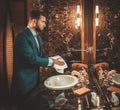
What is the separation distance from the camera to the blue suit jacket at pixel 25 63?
2.79 meters

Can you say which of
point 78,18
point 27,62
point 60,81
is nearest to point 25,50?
point 27,62

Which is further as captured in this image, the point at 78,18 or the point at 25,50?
the point at 78,18

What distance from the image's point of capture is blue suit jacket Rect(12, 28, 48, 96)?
279cm

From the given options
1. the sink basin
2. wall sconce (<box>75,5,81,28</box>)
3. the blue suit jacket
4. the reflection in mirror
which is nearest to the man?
the blue suit jacket

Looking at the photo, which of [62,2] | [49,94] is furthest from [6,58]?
[49,94]

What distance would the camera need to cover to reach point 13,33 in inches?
161

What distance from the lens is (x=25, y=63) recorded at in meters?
2.85

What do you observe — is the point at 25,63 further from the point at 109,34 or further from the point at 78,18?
the point at 109,34

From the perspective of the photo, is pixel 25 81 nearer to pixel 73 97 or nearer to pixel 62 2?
pixel 73 97

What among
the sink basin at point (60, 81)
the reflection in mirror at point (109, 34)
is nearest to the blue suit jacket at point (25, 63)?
the sink basin at point (60, 81)

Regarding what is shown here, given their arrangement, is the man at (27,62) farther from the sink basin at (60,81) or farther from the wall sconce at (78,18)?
the wall sconce at (78,18)

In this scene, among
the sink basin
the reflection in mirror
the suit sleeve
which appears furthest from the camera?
the reflection in mirror

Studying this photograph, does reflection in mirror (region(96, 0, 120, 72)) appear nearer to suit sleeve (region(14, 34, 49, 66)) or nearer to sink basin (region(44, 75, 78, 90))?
sink basin (region(44, 75, 78, 90))

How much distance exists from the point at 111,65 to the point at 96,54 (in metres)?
0.27
